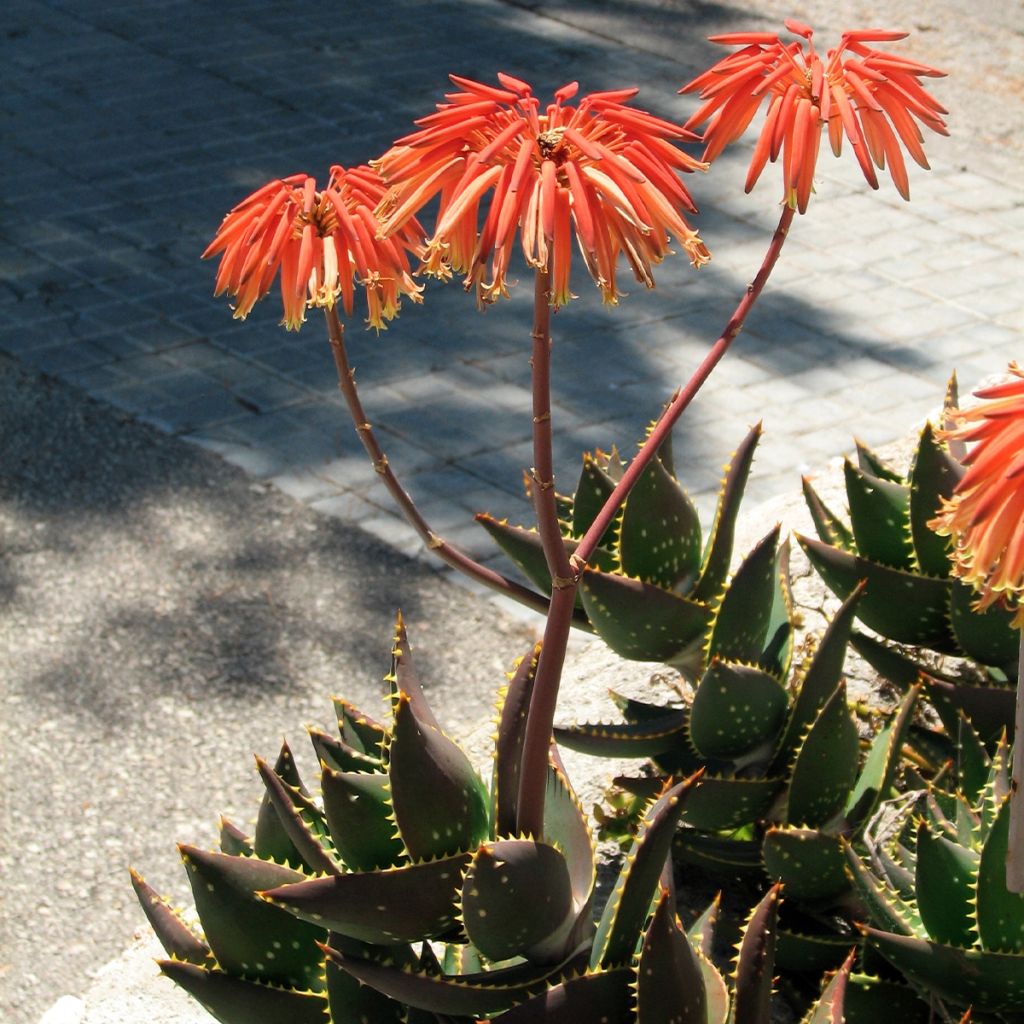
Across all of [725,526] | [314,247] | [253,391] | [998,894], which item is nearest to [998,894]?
[998,894]

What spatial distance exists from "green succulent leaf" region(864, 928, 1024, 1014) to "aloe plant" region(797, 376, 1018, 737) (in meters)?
0.53

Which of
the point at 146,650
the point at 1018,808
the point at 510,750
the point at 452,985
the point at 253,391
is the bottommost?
the point at 146,650

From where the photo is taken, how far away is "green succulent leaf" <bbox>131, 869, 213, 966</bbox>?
1840 millimetres

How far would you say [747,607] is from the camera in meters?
2.06

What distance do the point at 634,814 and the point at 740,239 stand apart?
4232 mm

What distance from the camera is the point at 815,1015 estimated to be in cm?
168

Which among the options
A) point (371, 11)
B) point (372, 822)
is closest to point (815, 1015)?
point (372, 822)

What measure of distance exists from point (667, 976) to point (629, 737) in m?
0.55

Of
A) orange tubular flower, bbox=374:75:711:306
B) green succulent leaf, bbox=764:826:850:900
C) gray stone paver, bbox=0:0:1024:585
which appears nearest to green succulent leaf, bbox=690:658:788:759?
green succulent leaf, bbox=764:826:850:900

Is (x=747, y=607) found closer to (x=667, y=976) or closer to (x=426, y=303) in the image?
(x=667, y=976)

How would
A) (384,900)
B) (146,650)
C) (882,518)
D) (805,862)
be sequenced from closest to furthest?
(384,900) < (805,862) < (882,518) < (146,650)

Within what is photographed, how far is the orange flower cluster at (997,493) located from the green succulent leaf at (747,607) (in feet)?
2.39

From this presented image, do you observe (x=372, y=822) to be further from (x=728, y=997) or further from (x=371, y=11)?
(x=371, y=11)

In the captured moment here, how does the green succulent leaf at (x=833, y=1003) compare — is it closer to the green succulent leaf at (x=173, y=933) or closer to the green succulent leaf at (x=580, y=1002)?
the green succulent leaf at (x=580, y=1002)
